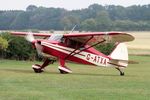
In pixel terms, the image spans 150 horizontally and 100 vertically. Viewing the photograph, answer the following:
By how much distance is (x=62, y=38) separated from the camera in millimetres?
27641

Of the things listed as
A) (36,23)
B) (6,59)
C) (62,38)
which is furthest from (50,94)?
(36,23)

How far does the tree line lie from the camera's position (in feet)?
358

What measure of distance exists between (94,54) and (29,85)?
946 centimetres

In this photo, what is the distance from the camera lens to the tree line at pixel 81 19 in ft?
358

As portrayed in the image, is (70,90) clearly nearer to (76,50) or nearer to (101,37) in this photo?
(101,37)

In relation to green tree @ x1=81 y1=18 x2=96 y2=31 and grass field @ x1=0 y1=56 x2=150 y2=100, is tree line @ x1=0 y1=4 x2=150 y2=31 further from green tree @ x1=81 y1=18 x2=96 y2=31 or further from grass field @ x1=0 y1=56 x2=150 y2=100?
grass field @ x1=0 y1=56 x2=150 y2=100

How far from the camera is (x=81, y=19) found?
12512cm

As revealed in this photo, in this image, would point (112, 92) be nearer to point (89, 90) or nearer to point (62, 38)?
point (89, 90)

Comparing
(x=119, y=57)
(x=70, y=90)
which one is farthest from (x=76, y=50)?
(x=70, y=90)

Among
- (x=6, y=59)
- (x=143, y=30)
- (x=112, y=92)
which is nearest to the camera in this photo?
(x=112, y=92)

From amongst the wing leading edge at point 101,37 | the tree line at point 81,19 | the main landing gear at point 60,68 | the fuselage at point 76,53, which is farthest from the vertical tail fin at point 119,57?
the tree line at point 81,19

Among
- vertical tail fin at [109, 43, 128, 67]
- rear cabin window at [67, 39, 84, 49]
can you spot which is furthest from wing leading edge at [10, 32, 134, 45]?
vertical tail fin at [109, 43, 128, 67]

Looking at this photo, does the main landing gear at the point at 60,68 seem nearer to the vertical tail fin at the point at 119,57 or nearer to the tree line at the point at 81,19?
the vertical tail fin at the point at 119,57

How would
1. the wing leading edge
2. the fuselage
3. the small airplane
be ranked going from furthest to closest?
the fuselage → the small airplane → the wing leading edge
